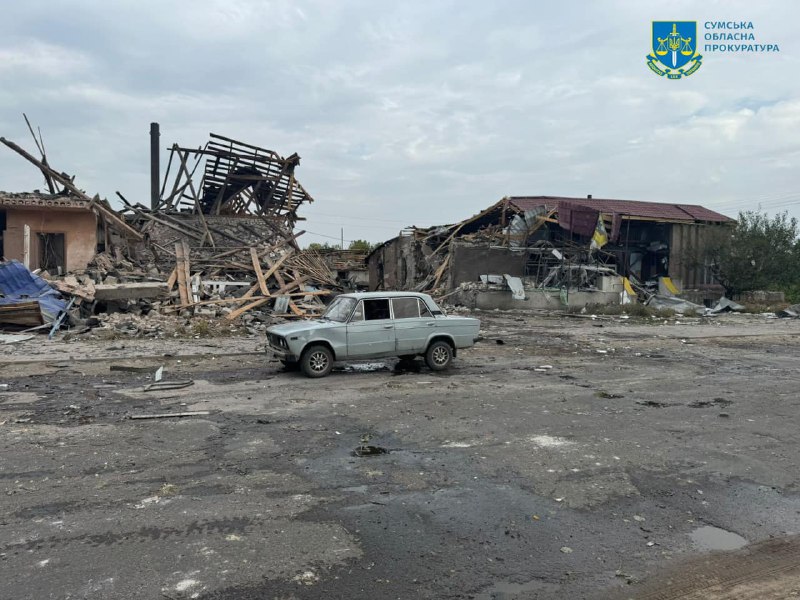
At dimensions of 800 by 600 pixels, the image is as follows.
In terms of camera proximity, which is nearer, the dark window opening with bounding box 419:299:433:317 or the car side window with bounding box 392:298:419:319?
the car side window with bounding box 392:298:419:319

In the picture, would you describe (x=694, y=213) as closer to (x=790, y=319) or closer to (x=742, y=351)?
(x=790, y=319)

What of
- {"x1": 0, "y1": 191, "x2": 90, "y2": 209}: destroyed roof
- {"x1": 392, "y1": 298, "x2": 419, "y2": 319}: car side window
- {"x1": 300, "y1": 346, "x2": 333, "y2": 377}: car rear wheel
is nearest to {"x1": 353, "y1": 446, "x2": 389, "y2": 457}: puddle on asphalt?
{"x1": 300, "y1": 346, "x2": 333, "y2": 377}: car rear wheel

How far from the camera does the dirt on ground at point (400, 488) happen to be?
3.43 metres

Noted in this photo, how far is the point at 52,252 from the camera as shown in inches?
812

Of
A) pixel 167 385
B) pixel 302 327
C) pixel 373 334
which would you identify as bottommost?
pixel 167 385

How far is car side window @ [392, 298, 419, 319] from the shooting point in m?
10.7

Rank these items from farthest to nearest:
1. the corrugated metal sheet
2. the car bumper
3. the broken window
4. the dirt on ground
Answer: the corrugated metal sheet → the broken window → the car bumper → the dirt on ground

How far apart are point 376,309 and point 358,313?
35 cm

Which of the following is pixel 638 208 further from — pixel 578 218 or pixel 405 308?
pixel 405 308

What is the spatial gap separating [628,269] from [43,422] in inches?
1198

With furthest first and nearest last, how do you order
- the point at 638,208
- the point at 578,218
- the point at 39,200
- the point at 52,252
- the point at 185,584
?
the point at 638,208
the point at 578,218
the point at 52,252
the point at 39,200
the point at 185,584

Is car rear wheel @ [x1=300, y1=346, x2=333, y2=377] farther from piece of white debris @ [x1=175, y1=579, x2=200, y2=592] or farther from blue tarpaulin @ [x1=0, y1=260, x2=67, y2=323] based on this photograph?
blue tarpaulin @ [x1=0, y1=260, x2=67, y2=323]

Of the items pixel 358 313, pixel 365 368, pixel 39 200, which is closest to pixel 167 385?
pixel 358 313

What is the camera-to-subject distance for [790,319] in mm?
24156
